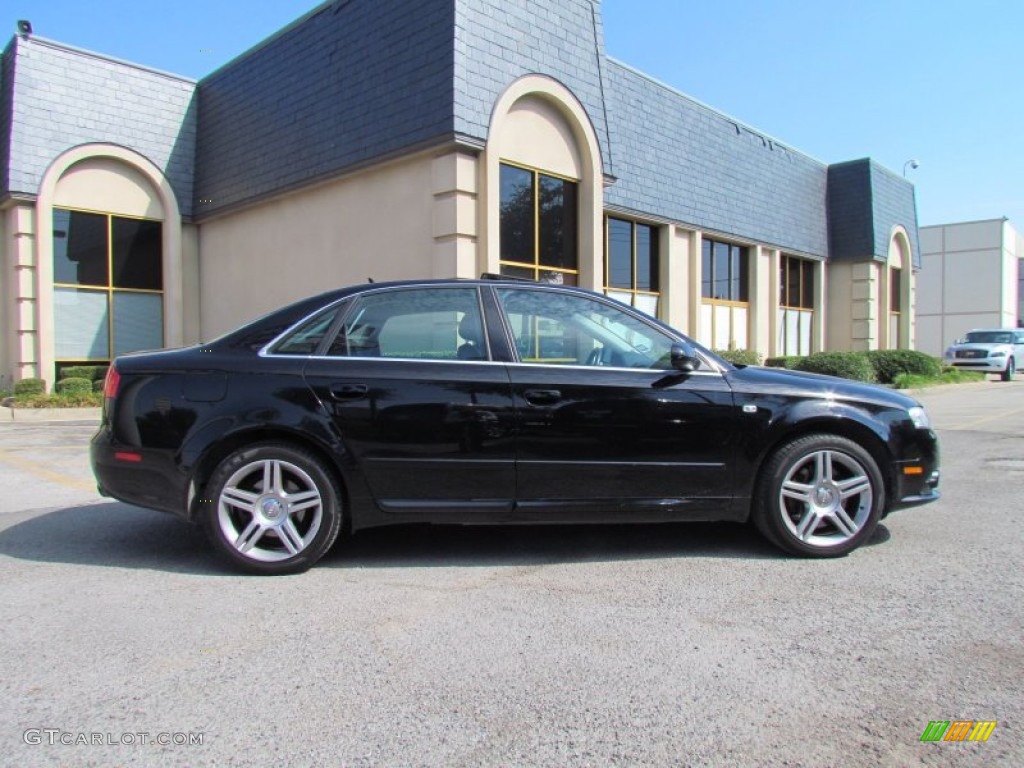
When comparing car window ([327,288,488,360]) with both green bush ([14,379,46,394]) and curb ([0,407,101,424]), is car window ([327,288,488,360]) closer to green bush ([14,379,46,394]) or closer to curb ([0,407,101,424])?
curb ([0,407,101,424])

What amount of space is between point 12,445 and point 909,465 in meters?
10.4

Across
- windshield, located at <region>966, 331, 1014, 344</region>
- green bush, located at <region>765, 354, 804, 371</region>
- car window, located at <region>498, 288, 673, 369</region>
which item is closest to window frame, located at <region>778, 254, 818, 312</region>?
green bush, located at <region>765, 354, 804, 371</region>

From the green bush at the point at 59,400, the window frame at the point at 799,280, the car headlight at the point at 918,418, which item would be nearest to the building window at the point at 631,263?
the window frame at the point at 799,280

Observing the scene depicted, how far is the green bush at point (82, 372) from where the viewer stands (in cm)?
1559

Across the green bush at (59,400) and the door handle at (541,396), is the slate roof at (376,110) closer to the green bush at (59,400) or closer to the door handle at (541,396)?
the green bush at (59,400)

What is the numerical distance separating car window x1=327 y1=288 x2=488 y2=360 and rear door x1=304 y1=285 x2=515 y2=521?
9 centimetres

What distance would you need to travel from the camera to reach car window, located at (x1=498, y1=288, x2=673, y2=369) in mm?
4355

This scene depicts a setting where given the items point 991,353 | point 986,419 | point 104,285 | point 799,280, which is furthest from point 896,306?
point 104,285

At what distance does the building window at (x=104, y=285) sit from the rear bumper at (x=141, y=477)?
45.4 ft

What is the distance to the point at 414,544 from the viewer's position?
4.71 m

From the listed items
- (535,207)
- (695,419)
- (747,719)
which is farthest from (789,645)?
(535,207)

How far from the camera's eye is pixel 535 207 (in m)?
12.7

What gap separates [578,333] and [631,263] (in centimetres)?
1285

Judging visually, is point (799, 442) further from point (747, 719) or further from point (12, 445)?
point (12, 445)
